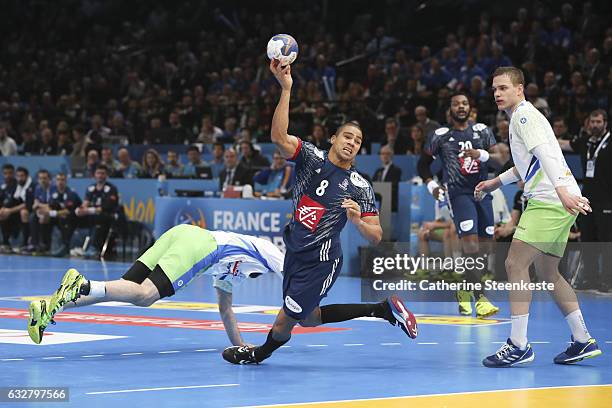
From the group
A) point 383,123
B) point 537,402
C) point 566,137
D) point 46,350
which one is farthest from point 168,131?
point 537,402

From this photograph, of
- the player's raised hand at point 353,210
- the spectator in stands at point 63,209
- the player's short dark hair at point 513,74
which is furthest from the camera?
the spectator in stands at point 63,209

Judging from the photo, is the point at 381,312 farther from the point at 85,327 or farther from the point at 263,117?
the point at 263,117

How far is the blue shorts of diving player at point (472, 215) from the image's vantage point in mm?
12094

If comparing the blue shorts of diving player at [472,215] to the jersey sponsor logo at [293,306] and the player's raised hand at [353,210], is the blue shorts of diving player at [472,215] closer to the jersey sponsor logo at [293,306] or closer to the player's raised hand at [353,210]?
the jersey sponsor logo at [293,306]

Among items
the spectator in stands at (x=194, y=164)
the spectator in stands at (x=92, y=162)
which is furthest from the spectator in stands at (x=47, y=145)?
the spectator in stands at (x=194, y=164)

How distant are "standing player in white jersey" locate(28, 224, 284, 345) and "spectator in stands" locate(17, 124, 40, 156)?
17.5m

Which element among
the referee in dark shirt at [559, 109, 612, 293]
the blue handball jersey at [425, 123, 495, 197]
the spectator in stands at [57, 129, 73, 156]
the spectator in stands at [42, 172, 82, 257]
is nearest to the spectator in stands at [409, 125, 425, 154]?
the referee in dark shirt at [559, 109, 612, 293]

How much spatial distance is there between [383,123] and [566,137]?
4561 mm

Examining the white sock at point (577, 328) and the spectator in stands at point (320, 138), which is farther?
the spectator in stands at point (320, 138)

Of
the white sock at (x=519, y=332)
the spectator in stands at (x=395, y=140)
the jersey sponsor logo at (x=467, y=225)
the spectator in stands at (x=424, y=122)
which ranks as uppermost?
the spectator in stands at (x=424, y=122)

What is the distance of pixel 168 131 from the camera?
78.2 feet

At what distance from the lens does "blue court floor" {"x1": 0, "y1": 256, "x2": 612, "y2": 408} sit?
6.98 m

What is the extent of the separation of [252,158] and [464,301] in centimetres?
834

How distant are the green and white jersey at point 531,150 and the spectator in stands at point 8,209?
15.7m
